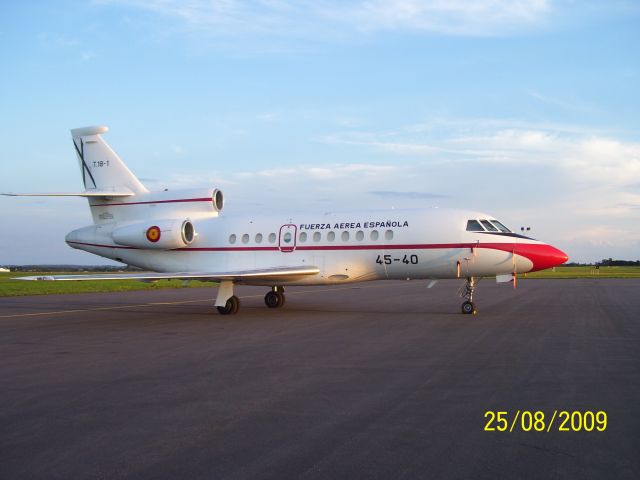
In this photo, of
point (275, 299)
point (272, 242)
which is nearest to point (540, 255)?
point (272, 242)

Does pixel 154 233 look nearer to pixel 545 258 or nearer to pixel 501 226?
pixel 501 226

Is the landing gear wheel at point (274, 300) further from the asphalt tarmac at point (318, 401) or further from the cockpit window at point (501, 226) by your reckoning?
the cockpit window at point (501, 226)

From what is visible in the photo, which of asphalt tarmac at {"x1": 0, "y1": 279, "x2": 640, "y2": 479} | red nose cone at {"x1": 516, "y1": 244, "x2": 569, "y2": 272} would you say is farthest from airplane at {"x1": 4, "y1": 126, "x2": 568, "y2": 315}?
asphalt tarmac at {"x1": 0, "y1": 279, "x2": 640, "y2": 479}

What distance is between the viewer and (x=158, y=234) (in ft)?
70.5

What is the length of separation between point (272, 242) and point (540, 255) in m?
8.87

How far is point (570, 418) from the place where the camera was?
6.37 metres

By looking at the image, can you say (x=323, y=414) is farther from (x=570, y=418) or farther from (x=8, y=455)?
(x=8, y=455)

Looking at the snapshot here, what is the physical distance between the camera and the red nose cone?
1756 centimetres

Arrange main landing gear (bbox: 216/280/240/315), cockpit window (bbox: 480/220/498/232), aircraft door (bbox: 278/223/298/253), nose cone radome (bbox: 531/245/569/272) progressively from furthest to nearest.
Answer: aircraft door (bbox: 278/223/298/253), main landing gear (bbox: 216/280/240/315), cockpit window (bbox: 480/220/498/232), nose cone radome (bbox: 531/245/569/272)

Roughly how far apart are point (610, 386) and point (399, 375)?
286 cm

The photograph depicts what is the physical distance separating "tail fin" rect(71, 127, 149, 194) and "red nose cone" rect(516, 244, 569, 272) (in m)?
14.2

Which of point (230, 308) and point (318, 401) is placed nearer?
point (318, 401)
